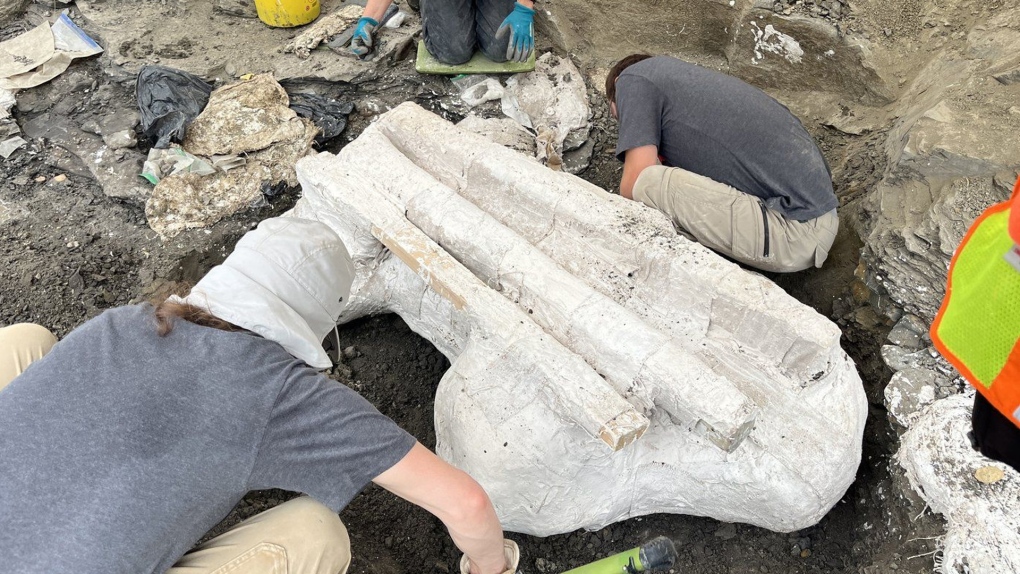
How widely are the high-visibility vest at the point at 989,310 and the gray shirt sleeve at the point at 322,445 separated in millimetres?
1176

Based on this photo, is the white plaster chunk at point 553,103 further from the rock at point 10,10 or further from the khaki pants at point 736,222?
the rock at point 10,10

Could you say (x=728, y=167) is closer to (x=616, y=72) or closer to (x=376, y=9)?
(x=616, y=72)

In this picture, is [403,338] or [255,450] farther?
[403,338]

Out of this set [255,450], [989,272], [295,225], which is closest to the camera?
[989,272]

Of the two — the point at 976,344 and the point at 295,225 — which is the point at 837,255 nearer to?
the point at 976,344

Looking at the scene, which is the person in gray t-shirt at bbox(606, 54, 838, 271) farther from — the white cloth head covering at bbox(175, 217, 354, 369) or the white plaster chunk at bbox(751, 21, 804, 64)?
the white cloth head covering at bbox(175, 217, 354, 369)

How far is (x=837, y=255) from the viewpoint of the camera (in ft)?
9.34

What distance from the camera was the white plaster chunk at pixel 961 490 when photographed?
5.89ft

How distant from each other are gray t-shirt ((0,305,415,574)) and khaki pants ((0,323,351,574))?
11cm

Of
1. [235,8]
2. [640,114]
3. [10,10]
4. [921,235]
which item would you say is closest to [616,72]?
[640,114]

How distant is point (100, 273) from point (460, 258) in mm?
1852

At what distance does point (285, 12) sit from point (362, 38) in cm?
70

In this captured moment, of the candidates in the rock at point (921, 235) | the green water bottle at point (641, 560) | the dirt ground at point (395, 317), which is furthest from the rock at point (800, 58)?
the green water bottle at point (641, 560)

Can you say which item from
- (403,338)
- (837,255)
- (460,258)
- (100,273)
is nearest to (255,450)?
(460,258)
